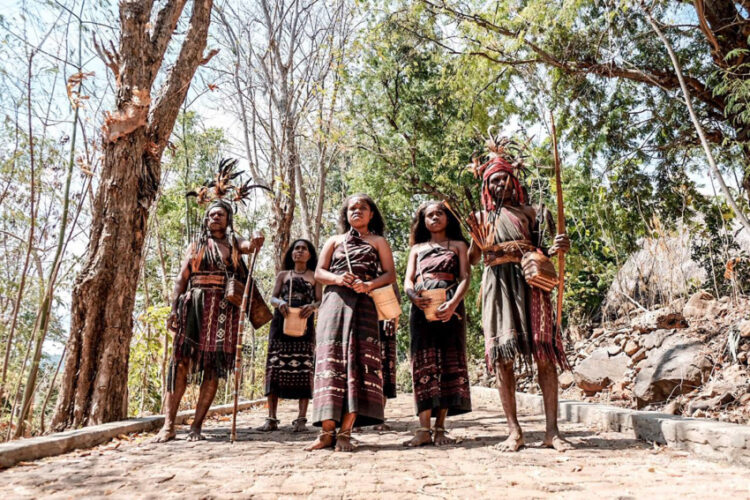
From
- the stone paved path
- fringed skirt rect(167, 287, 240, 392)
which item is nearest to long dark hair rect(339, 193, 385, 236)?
fringed skirt rect(167, 287, 240, 392)

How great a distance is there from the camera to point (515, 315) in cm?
413

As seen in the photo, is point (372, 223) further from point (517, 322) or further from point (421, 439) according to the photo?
point (421, 439)

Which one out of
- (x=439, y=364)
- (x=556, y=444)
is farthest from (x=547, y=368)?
(x=439, y=364)

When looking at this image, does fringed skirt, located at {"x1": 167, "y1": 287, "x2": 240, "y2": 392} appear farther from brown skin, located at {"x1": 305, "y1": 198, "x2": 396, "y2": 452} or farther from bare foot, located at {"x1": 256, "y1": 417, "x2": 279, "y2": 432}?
bare foot, located at {"x1": 256, "y1": 417, "x2": 279, "y2": 432}

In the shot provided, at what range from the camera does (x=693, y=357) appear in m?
5.94

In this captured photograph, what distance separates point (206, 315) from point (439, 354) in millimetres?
2122

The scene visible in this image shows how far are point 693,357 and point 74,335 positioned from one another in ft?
21.2

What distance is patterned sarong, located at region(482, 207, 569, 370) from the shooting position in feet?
13.2

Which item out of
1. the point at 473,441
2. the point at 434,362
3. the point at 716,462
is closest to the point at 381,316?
the point at 434,362

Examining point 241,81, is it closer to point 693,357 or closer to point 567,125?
point 567,125

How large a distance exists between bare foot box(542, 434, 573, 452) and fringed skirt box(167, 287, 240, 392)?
9.07 ft

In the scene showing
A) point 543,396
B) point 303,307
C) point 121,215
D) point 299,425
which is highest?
point 121,215

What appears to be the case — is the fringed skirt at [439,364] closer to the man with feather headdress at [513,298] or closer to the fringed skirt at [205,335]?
the man with feather headdress at [513,298]

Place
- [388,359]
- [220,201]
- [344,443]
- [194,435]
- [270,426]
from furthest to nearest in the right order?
1. [270,426]
2. [388,359]
3. [220,201]
4. [194,435]
5. [344,443]
